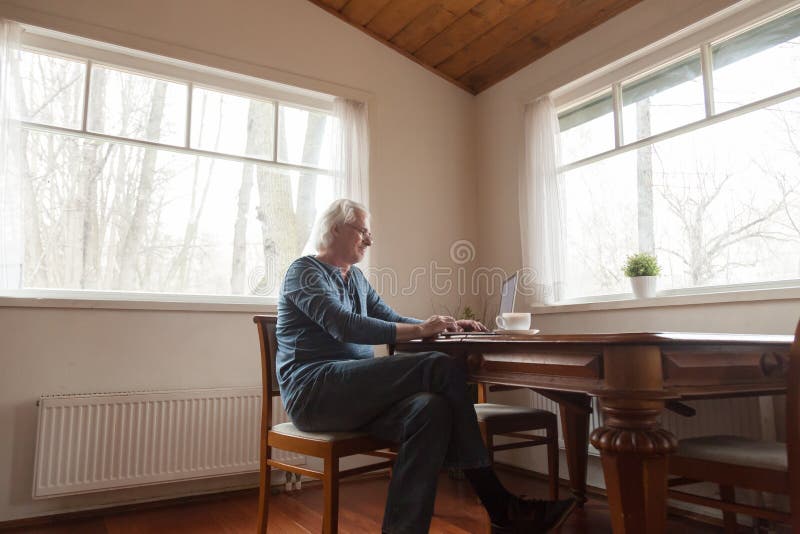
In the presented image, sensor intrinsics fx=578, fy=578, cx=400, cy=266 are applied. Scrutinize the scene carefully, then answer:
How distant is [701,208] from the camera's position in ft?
9.17

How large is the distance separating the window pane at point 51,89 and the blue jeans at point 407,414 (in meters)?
2.10

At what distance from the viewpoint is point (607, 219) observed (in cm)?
328

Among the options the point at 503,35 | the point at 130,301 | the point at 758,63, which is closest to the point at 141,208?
the point at 130,301

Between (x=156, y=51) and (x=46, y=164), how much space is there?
0.81m

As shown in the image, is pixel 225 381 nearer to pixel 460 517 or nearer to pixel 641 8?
pixel 460 517

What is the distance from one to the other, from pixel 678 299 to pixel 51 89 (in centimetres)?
324

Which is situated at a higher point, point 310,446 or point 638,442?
point 638,442

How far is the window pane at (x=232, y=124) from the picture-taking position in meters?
3.29

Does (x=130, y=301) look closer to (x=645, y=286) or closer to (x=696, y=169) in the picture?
(x=645, y=286)

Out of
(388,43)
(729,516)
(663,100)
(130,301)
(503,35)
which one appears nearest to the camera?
(729,516)

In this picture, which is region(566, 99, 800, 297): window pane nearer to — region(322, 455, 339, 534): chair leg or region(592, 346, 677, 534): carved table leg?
region(592, 346, 677, 534): carved table leg

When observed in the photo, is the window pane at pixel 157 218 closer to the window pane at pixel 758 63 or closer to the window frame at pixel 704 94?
the window frame at pixel 704 94

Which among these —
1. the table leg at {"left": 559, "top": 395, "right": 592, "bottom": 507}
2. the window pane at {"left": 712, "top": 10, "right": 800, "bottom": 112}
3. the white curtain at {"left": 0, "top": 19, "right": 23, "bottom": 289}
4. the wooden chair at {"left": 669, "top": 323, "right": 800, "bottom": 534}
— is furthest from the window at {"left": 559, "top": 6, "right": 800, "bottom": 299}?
A: the white curtain at {"left": 0, "top": 19, "right": 23, "bottom": 289}

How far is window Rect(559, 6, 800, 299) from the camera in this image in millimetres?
2516
